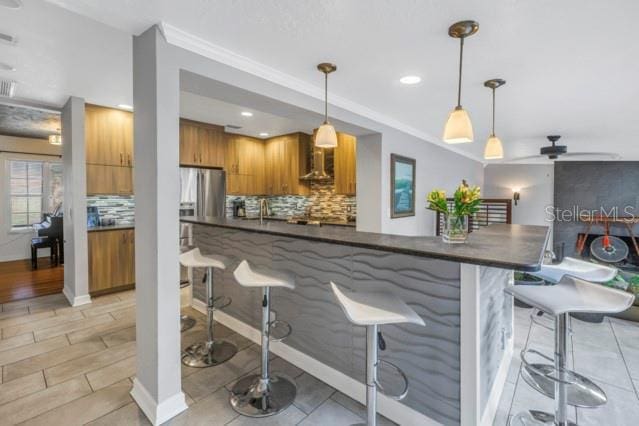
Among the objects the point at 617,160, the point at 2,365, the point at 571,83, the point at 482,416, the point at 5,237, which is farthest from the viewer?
the point at 617,160

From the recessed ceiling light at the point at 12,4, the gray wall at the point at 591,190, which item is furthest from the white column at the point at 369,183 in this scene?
the gray wall at the point at 591,190

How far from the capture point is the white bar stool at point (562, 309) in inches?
61.3

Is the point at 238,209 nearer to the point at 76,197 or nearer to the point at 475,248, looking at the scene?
the point at 76,197

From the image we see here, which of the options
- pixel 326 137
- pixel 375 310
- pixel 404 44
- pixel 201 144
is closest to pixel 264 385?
pixel 375 310

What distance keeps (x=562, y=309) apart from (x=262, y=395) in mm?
1811

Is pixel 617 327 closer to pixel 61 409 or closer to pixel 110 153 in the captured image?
pixel 61 409

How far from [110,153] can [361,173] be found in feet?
11.2

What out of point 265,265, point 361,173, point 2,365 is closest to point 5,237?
point 2,365

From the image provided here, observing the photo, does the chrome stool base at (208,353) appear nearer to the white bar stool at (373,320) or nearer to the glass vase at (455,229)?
the white bar stool at (373,320)

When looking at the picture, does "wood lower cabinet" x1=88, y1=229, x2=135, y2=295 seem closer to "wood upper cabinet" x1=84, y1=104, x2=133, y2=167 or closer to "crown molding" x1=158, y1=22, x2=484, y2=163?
"wood upper cabinet" x1=84, y1=104, x2=133, y2=167

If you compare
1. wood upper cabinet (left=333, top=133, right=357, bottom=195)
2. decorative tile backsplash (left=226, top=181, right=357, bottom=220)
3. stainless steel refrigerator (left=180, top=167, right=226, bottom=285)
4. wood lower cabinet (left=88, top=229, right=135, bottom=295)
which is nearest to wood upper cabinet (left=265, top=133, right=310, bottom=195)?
decorative tile backsplash (left=226, top=181, right=357, bottom=220)

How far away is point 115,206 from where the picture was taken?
15.1 ft

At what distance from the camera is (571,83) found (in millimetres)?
2666

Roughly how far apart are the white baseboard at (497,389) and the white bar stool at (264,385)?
1.18 meters
